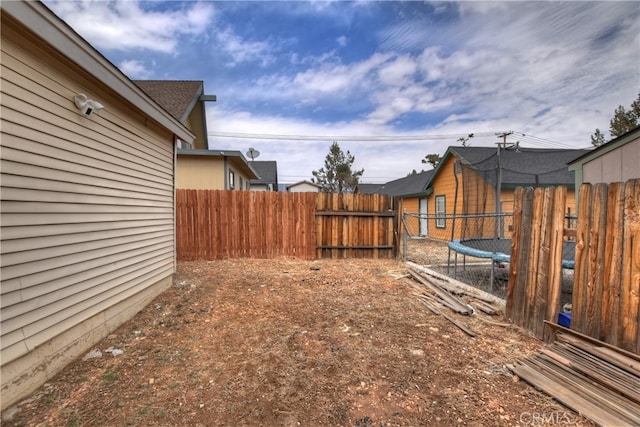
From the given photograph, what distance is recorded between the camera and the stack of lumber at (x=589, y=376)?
1.67 meters

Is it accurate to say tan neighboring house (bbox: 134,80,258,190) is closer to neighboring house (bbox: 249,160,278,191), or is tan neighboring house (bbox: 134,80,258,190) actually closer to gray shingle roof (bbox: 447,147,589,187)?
gray shingle roof (bbox: 447,147,589,187)

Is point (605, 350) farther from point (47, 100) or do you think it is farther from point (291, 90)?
point (291, 90)

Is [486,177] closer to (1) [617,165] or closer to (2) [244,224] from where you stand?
(1) [617,165]

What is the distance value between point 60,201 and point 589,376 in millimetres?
4408

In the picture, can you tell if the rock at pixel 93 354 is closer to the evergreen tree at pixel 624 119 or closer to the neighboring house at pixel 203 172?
the neighboring house at pixel 203 172

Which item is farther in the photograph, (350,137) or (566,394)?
(350,137)

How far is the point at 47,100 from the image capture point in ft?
7.38

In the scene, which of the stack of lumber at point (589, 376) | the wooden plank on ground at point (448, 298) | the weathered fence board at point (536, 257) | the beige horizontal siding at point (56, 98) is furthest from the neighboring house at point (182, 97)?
the stack of lumber at point (589, 376)

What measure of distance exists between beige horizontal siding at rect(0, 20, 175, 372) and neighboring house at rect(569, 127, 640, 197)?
825 centimetres

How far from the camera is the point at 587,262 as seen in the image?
7.91 ft

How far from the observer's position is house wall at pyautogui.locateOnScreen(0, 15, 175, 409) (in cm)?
192

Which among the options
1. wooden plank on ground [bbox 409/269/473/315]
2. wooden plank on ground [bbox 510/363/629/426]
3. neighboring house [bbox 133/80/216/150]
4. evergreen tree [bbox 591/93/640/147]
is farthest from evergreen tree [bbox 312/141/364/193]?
wooden plank on ground [bbox 510/363/629/426]

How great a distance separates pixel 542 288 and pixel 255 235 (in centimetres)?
569

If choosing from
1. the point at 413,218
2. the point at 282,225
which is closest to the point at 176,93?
the point at 282,225
